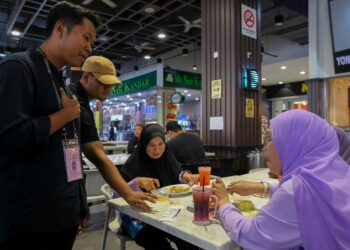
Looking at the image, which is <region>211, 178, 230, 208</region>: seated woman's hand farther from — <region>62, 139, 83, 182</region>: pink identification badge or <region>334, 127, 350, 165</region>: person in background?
<region>334, 127, 350, 165</region>: person in background

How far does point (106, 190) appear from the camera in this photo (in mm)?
2516

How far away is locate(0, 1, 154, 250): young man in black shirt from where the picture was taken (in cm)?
107

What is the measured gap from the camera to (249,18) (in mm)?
5402

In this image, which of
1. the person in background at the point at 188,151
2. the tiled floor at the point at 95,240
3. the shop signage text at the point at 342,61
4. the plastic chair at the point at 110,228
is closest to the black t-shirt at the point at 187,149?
the person in background at the point at 188,151

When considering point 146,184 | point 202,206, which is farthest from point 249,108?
point 202,206

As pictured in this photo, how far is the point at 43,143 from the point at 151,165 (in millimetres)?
1505

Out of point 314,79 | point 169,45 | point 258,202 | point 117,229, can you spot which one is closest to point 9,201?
point 117,229

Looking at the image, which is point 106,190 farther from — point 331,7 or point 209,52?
point 331,7

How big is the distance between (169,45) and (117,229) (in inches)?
372

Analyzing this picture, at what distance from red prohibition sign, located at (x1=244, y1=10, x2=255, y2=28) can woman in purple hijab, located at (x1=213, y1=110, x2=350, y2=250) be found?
177 inches

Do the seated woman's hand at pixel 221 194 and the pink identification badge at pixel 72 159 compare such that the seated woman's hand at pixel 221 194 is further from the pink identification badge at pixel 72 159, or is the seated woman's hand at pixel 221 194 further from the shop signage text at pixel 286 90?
the shop signage text at pixel 286 90

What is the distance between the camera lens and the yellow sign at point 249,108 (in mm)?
5324

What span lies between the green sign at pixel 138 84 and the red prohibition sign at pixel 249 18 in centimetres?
717

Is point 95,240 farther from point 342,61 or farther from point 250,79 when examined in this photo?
point 342,61
